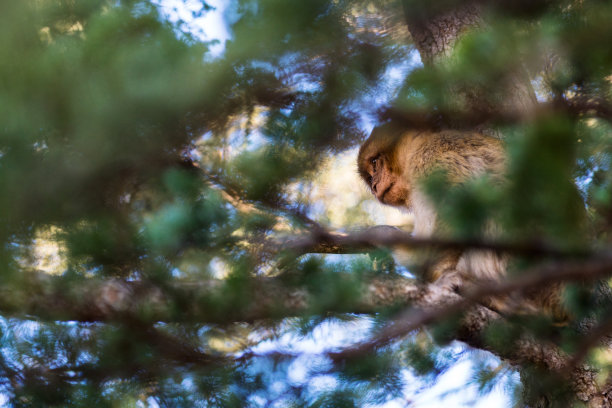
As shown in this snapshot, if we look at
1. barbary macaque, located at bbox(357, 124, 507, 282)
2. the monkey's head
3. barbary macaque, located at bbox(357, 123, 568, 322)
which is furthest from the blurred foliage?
the monkey's head

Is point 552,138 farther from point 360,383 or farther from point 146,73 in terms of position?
point 146,73

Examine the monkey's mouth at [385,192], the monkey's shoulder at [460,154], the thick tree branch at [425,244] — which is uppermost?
the monkey's mouth at [385,192]

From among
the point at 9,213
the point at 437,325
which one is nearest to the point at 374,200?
the point at 437,325

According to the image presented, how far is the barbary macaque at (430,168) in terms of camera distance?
3539 millimetres

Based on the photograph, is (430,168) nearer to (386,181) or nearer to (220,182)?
(386,181)

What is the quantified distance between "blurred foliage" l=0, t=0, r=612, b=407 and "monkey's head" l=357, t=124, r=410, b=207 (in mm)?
1075

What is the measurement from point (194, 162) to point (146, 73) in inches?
24.6

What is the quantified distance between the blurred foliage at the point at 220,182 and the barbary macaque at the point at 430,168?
51 cm

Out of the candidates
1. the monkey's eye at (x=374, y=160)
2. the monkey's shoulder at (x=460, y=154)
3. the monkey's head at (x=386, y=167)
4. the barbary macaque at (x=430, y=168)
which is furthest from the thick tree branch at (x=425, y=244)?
the monkey's eye at (x=374, y=160)

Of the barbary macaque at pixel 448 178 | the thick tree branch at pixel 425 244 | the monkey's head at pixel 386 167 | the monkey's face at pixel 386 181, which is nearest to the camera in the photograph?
the thick tree branch at pixel 425 244

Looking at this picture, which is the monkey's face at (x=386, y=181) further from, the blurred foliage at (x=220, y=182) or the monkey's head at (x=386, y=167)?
the blurred foliage at (x=220, y=182)

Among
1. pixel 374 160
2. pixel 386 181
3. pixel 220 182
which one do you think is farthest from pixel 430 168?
pixel 220 182

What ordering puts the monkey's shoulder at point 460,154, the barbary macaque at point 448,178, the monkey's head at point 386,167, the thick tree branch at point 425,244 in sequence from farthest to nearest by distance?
the monkey's head at point 386,167
the monkey's shoulder at point 460,154
the barbary macaque at point 448,178
the thick tree branch at point 425,244

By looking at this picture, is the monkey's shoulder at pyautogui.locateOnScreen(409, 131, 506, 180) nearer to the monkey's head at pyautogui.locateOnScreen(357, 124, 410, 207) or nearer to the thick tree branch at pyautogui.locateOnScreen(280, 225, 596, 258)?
the monkey's head at pyautogui.locateOnScreen(357, 124, 410, 207)
